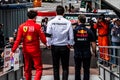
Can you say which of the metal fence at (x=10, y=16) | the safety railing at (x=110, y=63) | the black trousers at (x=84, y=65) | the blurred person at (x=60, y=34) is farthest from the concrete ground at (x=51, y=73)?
the metal fence at (x=10, y=16)

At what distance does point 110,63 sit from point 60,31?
2169 millimetres

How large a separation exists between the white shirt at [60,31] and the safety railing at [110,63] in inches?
56.2

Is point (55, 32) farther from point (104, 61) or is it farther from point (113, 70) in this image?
point (104, 61)

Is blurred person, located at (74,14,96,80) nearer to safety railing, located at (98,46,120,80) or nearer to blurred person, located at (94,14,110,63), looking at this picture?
safety railing, located at (98,46,120,80)

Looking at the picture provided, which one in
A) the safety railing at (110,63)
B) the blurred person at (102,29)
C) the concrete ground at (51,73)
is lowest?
the concrete ground at (51,73)

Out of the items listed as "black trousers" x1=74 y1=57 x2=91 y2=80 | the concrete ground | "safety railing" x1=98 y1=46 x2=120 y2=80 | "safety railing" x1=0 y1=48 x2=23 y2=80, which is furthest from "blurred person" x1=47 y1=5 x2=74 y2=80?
the concrete ground

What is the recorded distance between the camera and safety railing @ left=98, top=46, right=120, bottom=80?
470 inches

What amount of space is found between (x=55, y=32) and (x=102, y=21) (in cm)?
644

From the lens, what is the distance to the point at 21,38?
1114 cm

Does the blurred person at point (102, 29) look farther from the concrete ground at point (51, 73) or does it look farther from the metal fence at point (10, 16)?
the metal fence at point (10, 16)

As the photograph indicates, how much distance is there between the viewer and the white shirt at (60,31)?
11.1 meters

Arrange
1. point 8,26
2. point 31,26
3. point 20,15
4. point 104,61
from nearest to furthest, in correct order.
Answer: point 31,26 < point 104,61 < point 8,26 < point 20,15

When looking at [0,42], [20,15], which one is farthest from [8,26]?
[0,42]

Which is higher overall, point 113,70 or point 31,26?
point 31,26
